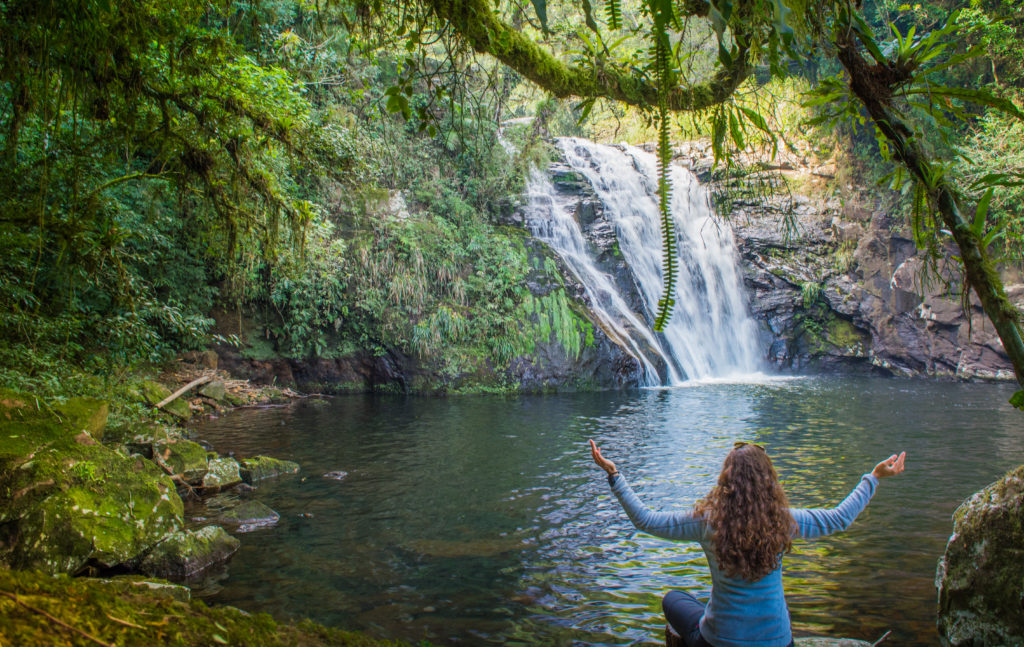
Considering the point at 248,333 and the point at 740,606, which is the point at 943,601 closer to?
the point at 740,606

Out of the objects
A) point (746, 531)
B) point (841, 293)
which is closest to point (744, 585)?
point (746, 531)

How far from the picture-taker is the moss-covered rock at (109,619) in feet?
2.98

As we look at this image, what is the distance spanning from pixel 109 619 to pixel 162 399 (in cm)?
1095

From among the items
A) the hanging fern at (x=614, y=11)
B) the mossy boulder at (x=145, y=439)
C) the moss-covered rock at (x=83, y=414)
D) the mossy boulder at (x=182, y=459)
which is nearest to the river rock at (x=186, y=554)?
the moss-covered rock at (x=83, y=414)

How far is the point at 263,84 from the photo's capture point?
6582 millimetres

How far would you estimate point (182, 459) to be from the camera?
727cm

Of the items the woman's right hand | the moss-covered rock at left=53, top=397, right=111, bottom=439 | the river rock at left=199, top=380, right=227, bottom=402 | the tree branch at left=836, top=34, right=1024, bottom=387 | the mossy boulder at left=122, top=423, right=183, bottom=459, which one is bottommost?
the mossy boulder at left=122, top=423, right=183, bottom=459

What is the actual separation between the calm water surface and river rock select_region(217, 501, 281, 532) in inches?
6.9

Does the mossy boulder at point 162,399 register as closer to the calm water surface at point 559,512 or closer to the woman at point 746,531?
the calm water surface at point 559,512

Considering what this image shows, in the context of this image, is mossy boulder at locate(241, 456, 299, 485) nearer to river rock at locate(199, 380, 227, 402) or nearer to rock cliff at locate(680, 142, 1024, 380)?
river rock at locate(199, 380, 227, 402)

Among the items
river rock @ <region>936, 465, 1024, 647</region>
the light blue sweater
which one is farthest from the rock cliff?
the light blue sweater

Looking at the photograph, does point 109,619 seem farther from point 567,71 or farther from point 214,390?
point 214,390

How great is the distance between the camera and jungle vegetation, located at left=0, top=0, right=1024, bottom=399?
1.74m

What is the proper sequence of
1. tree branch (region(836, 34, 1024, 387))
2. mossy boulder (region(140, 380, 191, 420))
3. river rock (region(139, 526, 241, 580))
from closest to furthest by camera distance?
tree branch (region(836, 34, 1024, 387)) < river rock (region(139, 526, 241, 580)) < mossy boulder (region(140, 380, 191, 420))
